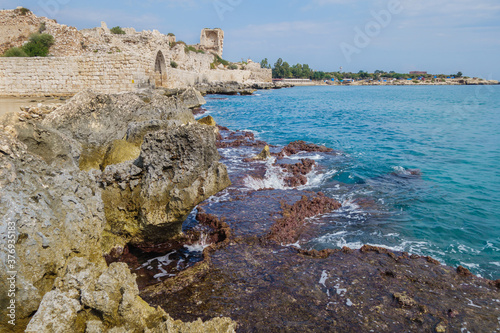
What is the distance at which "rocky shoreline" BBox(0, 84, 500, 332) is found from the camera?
2.60 meters

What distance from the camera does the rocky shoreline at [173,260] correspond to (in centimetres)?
260

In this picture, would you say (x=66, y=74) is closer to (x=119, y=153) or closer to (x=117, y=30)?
(x=119, y=153)

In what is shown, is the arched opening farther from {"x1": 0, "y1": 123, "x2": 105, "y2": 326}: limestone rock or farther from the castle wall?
{"x1": 0, "y1": 123, "x2": 105, "y2": 326}: limestone rock

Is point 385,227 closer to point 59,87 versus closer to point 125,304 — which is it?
point 125,304

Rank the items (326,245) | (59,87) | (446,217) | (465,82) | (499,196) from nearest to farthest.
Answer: (326,245) → (446,217) → (499,196) → (59,87) → (465,82)

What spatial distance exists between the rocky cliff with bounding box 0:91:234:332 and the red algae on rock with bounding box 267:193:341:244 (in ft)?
4.92

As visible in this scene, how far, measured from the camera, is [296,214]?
6691 millimetres

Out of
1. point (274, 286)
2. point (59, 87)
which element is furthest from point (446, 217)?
point (59, 87)

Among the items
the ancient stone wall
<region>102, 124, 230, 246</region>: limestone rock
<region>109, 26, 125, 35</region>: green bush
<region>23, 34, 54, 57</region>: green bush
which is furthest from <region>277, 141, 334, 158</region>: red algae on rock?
<region>109, 26, 125, 35</region>: green bush

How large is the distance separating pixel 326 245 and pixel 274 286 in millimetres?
1801

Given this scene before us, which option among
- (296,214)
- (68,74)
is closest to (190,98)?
(68,74)

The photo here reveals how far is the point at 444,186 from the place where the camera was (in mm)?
9492

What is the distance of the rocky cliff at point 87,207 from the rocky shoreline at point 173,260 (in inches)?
0.5

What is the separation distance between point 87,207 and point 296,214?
14.1 ft
